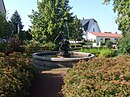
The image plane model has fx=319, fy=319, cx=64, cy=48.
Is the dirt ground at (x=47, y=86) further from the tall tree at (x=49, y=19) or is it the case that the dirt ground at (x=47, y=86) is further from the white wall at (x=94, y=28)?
the white wall at (x=94, y=28)

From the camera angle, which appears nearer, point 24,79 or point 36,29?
point 24,79

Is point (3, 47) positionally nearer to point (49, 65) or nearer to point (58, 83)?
point (49, 65)

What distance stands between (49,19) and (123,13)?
1377 cm

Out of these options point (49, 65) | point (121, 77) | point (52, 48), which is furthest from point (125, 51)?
point (121, 77)

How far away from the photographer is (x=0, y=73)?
30.1 feet

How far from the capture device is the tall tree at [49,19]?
138 feet

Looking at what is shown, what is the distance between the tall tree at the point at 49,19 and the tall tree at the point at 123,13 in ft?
36.6

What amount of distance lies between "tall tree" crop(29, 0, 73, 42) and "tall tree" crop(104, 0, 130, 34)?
11158 millimetres

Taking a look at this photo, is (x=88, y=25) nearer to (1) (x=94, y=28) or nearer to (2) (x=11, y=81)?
(1) (x=94, y=28)

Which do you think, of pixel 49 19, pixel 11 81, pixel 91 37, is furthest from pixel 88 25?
pixel 11 81

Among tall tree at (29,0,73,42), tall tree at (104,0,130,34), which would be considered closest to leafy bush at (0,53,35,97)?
tall tree at (104,0,130,34)

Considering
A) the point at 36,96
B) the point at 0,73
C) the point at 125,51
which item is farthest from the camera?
the point at 125,51

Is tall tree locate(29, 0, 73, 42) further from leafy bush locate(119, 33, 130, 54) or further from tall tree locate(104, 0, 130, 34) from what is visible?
leafy bush locate(119, 33, 130, 54)

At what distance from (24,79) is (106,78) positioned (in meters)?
3.17
